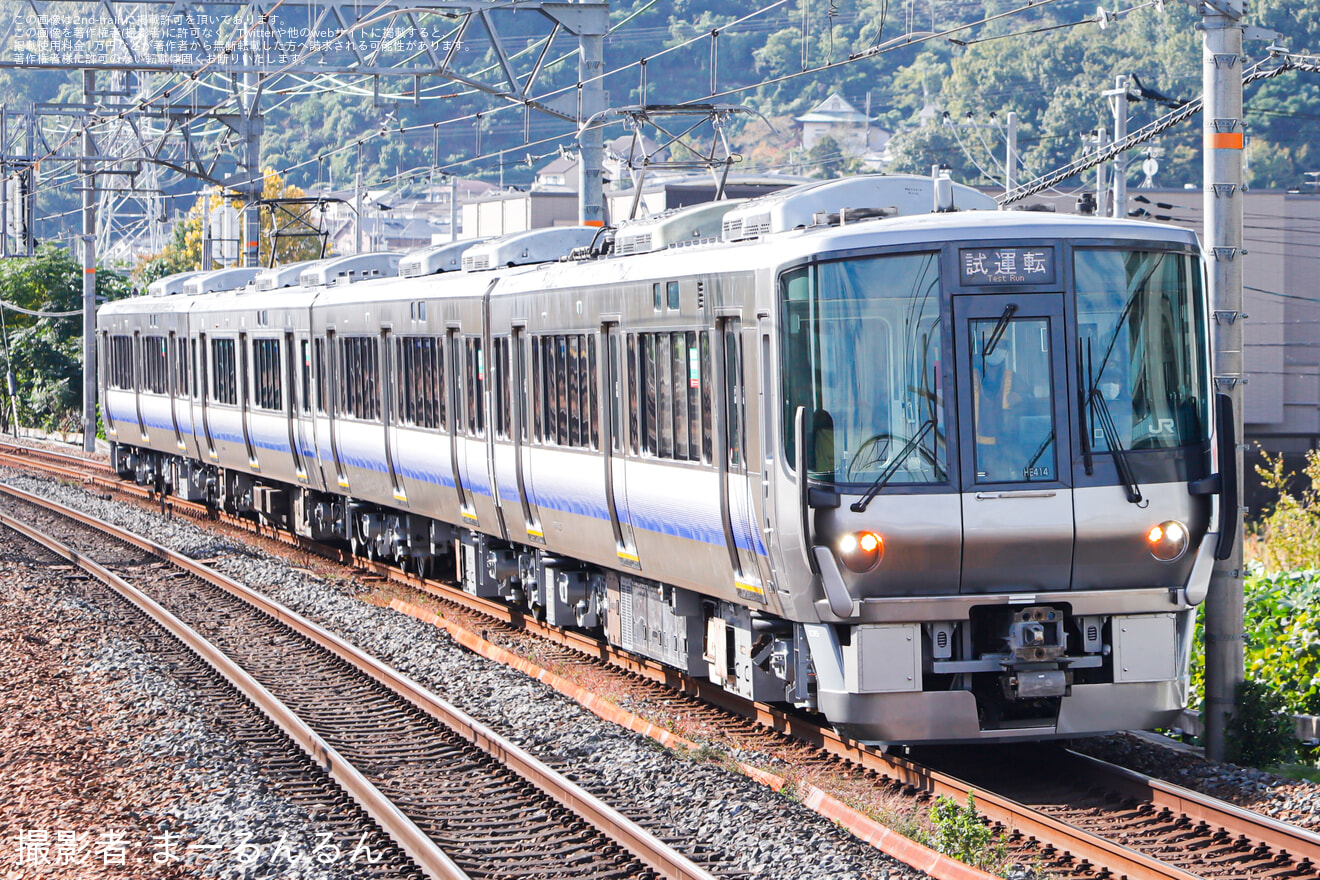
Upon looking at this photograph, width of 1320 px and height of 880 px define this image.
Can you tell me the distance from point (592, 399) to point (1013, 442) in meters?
4.12

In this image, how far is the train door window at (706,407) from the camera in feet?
34.4

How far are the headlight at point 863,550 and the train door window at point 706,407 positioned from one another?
159 centimetres

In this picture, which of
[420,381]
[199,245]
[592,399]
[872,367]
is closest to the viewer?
[872,367]

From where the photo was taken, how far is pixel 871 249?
30.2 feet

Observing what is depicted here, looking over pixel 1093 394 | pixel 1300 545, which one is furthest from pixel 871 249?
pixel 1300 545

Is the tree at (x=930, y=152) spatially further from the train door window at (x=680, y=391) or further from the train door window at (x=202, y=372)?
the train door window at (x=680, y=391)

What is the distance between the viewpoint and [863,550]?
358 inches

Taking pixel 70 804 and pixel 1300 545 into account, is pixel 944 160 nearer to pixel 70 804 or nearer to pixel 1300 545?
pixel 1300 545

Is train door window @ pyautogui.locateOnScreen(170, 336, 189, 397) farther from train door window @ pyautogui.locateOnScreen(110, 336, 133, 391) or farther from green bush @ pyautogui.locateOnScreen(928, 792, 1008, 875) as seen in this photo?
green bush @ pyautogui.locateOnScreen(928, 792, 1008, 875)

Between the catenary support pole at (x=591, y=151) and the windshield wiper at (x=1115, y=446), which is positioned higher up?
the catenary support pole at (x=591, y=151)

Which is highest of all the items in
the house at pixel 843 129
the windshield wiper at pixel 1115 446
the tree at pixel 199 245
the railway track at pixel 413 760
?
the house at pixel 843 129

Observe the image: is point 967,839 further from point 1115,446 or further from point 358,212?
point 358,212

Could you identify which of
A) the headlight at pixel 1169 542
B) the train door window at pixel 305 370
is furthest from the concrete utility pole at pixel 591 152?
the headlight at pixel 1169 542

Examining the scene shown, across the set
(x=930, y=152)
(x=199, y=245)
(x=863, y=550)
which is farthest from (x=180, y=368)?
(x=930, y=152)
